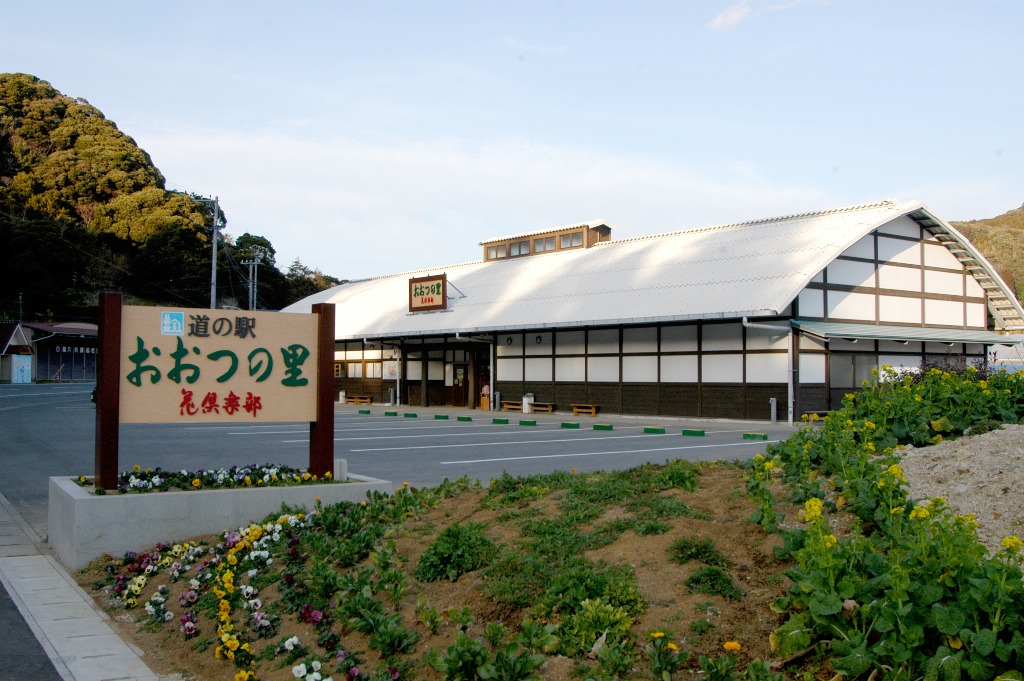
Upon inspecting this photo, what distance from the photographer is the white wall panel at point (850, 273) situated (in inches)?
947

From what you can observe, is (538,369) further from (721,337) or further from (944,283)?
(944,283)

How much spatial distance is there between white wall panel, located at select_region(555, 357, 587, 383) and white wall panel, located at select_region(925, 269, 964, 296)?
441 inches

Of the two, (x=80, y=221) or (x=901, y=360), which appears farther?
(x=80, y=221)

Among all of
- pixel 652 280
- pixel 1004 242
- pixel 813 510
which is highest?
pixel 1004 242

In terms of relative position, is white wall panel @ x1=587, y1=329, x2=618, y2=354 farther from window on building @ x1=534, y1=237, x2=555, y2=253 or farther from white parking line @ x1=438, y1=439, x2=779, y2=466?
window on building @ x1=534, y1=237, x2=555, y2=253

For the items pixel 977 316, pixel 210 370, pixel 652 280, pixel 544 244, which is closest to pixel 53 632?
pixel 210 370

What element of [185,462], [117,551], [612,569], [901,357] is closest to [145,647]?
[117,551]

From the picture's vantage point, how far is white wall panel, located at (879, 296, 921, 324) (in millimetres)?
25312

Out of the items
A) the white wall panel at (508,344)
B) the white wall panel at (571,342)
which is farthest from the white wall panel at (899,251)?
the white wall panel at (508,344)

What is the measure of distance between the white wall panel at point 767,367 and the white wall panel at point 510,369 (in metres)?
9.41

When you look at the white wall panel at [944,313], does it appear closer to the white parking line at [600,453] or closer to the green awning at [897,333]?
the green awning at [897,333]

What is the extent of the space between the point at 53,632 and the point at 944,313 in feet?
90.9

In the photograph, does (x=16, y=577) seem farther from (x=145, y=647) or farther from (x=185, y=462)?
(x=185, y=462)

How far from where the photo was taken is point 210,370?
769 cm
